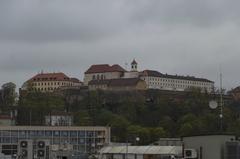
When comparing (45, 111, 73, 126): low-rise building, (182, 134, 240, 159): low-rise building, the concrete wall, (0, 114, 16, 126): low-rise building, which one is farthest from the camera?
(45, 111, 73, 126): low-rise building

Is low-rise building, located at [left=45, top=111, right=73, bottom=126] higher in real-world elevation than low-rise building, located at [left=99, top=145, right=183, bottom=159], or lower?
higher

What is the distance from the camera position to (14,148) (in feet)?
116

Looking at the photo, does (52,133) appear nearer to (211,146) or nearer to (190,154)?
(211,146)

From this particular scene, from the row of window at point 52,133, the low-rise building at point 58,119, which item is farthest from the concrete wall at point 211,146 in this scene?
the low-rise building at point 58,119

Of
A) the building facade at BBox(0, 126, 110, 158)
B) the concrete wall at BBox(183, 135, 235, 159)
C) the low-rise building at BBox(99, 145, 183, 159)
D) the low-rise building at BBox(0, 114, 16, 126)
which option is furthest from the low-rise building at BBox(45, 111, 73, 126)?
the concrete wall at BBox(183, 135, 235, 159)

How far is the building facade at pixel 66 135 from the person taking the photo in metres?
98.4

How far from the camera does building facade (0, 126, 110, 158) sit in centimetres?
9838

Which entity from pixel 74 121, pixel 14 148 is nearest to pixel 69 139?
pixel 74 121

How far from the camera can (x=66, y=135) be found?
105438 mm

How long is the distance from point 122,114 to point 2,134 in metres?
48.1

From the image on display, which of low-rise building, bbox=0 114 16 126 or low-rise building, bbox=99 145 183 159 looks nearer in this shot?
low-rise building, bbox=99 145 183 159

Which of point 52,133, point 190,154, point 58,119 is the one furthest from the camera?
point 58,119

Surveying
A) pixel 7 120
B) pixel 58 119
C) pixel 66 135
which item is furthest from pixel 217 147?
pixel 58 119

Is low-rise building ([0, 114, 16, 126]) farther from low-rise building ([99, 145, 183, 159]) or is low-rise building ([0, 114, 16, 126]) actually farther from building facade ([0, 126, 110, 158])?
low-rise building ([99, 145, 183, 159])
